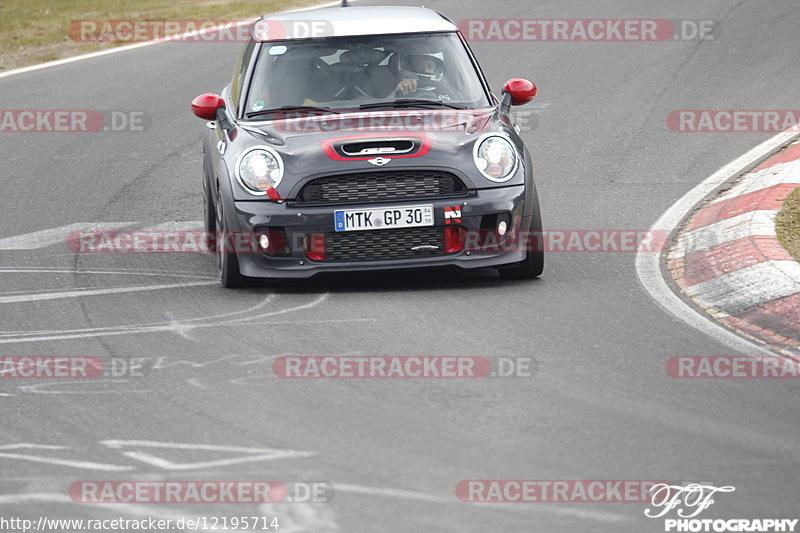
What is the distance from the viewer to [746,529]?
4.61 metres

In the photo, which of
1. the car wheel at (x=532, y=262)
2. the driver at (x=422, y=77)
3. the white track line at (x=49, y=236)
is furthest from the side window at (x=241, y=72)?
the car wheel at (x=532, y=262)

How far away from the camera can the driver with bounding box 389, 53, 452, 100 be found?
9.00 metres

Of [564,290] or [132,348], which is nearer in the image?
[132,348]

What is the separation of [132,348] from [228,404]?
1.21 m

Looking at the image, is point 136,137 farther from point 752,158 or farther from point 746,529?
point 746,529

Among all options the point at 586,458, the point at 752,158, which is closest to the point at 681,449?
the point at 586,458

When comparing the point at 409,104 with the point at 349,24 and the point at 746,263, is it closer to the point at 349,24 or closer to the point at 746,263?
the point at 349,24

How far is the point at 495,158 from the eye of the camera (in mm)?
8328

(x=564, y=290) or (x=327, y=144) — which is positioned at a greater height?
(x=327, y=144)

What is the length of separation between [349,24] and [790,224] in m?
3.23

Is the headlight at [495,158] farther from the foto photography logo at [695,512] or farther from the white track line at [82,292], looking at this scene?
the foto photography logo at [695,512]

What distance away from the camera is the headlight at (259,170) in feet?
26.8

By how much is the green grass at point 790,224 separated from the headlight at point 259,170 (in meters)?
3.16

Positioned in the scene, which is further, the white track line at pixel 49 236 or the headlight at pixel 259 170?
the white track line at pixel 49 236
